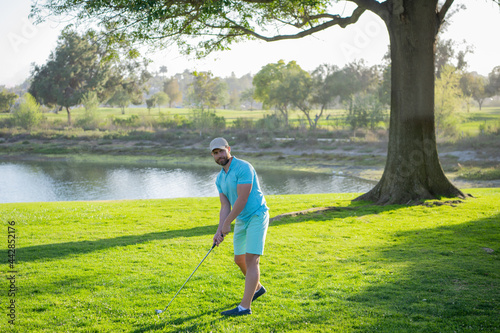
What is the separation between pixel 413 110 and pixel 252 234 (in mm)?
10594

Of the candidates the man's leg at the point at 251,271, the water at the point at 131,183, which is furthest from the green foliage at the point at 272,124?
the man's leg at the point at 251,271

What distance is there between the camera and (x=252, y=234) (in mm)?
5520

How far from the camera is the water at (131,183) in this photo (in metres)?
26.4

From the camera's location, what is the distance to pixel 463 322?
5.31 meters

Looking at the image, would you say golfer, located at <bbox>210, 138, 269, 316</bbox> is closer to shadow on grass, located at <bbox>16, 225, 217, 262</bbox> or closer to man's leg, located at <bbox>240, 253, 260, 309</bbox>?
man's leg, located at <bbox>240, 253, 260, 309</bbox>

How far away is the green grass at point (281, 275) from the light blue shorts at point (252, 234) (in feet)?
2.89

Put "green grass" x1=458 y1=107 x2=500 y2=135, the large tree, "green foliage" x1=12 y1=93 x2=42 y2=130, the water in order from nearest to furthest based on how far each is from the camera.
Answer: the large tree
the water
"green grass" x1=458 y1=107 x2=500 y2=135
"green foliage" x1=12 y1=93 x2=42 y2=130

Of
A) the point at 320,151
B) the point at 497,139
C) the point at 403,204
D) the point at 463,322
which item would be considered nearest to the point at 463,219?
the point at 403,204

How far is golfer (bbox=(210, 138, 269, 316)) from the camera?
5.51m

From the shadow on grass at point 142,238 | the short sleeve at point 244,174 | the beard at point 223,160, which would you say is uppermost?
the beard at point 223,160

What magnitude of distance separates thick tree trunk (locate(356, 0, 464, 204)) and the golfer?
9.61 meters

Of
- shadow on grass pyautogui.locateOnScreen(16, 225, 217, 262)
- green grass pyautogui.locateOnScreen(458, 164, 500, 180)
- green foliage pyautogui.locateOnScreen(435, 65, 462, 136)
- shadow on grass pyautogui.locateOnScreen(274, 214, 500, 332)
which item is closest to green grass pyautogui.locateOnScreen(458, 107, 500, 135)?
green foliage pyautogui.locateOnScreen(435, 65, 462, 136)

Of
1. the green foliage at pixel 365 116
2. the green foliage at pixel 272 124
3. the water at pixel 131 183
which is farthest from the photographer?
the green foliage at pixel 272 124

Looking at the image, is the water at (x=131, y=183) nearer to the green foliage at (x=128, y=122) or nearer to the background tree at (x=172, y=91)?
the green foliage at (x=128, y=122)
